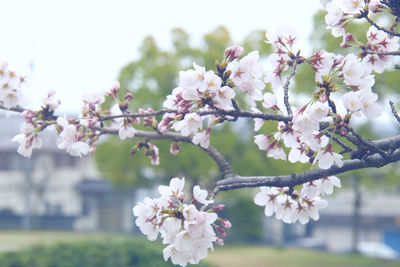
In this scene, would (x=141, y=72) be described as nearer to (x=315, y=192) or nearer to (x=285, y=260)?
(x=285, y=260)

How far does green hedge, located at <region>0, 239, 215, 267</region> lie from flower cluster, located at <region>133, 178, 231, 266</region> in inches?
273

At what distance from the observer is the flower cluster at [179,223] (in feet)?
5.94

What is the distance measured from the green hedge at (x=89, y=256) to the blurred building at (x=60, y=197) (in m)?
24.0

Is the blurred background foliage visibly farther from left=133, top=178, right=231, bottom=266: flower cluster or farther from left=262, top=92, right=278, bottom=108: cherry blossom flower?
left=133, top=178, right=231, bottom=266: flower cluster

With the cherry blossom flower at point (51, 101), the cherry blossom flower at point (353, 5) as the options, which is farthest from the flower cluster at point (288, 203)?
the cherry blossom flower at point (51, 101)

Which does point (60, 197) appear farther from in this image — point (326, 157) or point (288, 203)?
point (326, 157)

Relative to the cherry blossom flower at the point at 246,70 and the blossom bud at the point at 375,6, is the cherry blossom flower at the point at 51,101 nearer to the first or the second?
the cherry blossom flower at the point at 246,70

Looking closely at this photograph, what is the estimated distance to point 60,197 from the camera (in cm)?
3466

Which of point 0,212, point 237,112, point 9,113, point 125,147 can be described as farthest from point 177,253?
point 0,212

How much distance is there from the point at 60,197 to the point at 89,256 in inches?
1054

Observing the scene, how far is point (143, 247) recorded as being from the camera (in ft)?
30.7

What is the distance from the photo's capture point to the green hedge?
8.86 meters

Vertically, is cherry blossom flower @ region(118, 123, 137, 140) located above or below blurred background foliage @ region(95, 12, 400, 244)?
below

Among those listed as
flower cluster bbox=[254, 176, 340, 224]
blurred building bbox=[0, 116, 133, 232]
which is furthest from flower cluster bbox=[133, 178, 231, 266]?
blurred building bbox=[0, 116, 133, 232]
